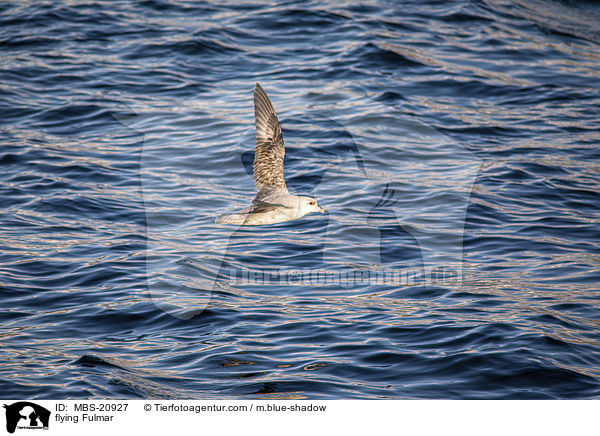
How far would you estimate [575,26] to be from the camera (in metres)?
16.7

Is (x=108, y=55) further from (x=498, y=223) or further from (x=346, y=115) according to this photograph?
(x=498, y=223)

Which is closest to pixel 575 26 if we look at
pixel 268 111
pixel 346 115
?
pixel 346 115

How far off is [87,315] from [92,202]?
2984mm

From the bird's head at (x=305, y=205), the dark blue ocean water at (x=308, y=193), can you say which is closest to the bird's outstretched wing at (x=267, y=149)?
the bird's head at (x=305, y=205)

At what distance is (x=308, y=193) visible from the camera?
10773mm

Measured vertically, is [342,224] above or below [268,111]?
below

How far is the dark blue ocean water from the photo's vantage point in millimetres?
7066

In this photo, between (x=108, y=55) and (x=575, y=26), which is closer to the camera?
(x=108, y=55)
